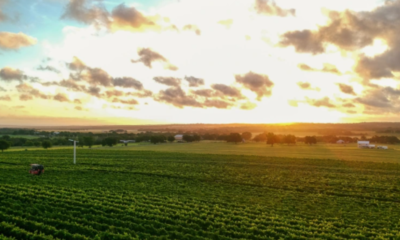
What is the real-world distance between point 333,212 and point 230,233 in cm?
1117

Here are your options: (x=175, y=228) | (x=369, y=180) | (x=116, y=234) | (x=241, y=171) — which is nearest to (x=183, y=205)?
(x=175, y=228)

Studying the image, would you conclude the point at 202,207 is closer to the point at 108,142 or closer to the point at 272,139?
the point at 108,142

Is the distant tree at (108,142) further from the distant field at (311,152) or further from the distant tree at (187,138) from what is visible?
the distant tree at (187,138)

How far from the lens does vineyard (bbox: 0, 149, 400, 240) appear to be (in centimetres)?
1773

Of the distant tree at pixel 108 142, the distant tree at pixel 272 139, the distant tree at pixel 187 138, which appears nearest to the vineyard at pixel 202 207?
the distant tree at pixel 108 142

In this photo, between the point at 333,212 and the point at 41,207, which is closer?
the point at 41,207

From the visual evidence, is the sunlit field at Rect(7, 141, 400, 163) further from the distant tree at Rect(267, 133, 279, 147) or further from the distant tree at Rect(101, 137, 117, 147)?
the distant tree at Rect(267, 133, 279, 147)

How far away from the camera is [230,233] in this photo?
1778cm

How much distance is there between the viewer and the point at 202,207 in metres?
23.6

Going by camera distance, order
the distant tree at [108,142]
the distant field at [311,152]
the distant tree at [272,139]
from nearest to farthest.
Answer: the distant field at [311,152] < the distant tree at [108,142] < the distant tree at [272,139]

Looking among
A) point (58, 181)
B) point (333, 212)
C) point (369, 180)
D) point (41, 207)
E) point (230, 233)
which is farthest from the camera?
point (369, 180)

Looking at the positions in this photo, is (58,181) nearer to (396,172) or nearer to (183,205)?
(183,205)

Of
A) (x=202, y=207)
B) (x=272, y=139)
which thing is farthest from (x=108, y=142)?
(x=202, y=207)

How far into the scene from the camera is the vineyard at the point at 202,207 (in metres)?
17.7
